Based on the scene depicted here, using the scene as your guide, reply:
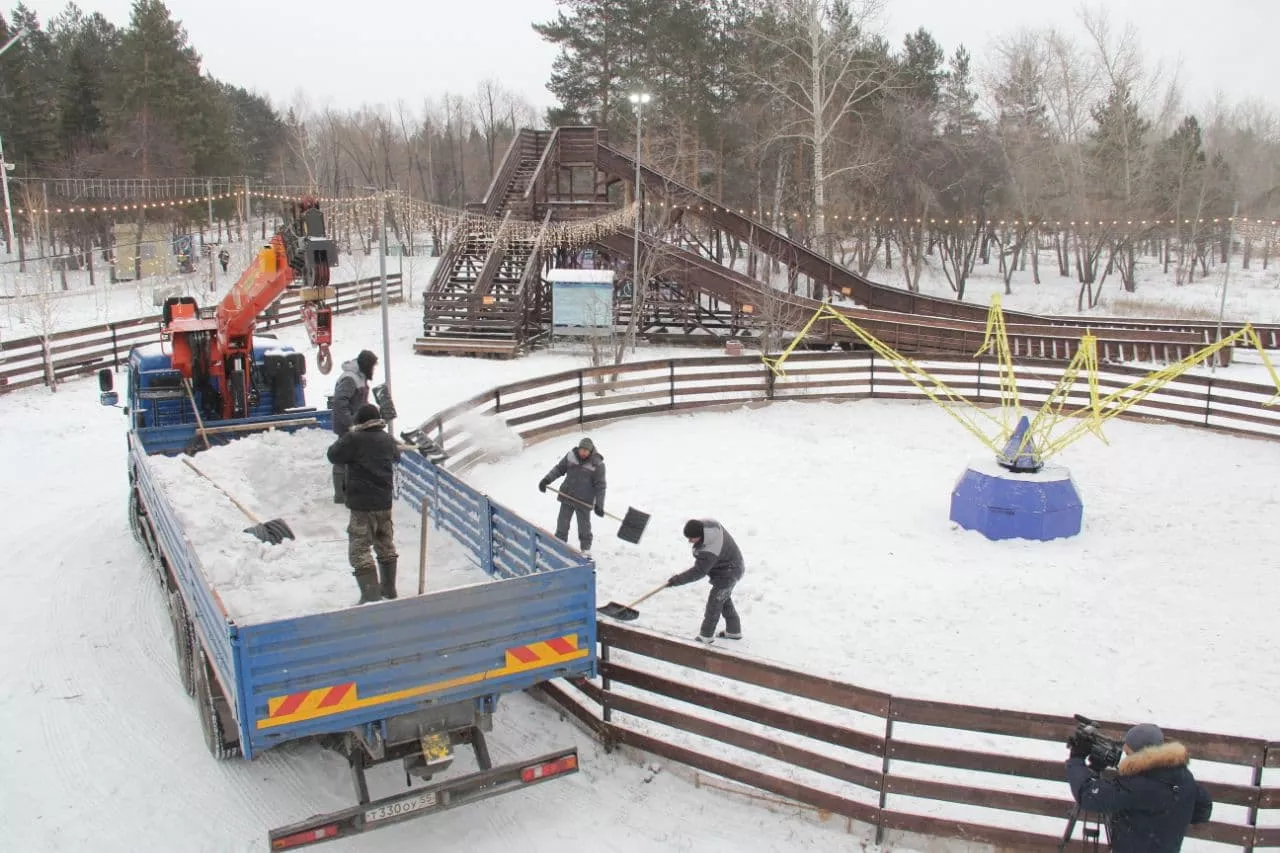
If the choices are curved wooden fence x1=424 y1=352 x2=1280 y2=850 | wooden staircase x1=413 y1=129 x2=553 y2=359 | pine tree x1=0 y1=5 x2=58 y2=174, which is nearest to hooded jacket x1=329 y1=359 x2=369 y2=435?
curved wooden fence x1=424 y1=352 x2=1280 y2=850

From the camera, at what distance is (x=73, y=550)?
1083 cm

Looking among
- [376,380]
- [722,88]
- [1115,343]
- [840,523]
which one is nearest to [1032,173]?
[722,88]

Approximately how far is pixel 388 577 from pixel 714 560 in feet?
8.61

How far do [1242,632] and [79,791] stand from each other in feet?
31.4

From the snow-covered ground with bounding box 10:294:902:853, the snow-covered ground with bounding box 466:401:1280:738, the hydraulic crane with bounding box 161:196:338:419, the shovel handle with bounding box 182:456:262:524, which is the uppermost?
the hydraulic crane with bounding box 161:196:338:419

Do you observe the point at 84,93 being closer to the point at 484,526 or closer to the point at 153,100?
the point at 153,100

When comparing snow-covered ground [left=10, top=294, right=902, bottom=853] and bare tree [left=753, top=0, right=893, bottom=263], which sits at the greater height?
bare tree [left=753, top=0, right=893, bottom=263]

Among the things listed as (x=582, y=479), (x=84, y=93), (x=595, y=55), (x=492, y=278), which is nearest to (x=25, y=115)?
(x=84, y=93)

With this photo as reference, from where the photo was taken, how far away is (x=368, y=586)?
23.3ft

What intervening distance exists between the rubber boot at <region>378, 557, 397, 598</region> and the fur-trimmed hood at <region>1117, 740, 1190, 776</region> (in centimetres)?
503

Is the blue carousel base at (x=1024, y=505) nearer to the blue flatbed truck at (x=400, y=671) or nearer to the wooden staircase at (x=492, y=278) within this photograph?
the blue flatbed truck at (x=400, y=671)

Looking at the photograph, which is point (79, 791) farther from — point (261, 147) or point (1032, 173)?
point (261, 147)

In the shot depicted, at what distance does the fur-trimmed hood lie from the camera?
4.43 meters

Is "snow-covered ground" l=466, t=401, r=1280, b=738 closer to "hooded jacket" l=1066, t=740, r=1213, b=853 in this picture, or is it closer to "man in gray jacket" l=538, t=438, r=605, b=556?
"man in gray jacket" l=538, t=438, r=605, b=556
